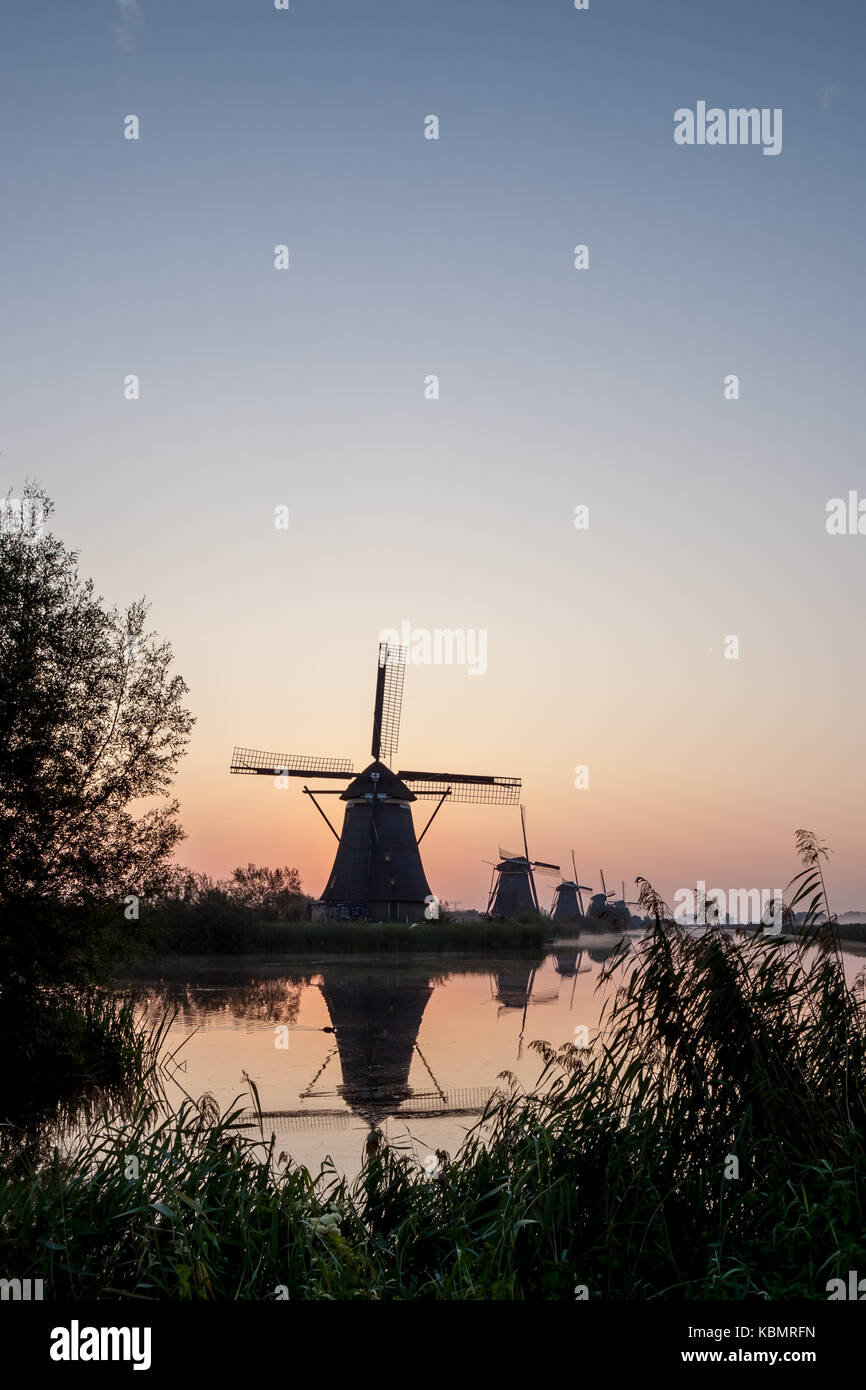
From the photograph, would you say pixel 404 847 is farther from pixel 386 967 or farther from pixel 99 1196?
pixel 99 1196

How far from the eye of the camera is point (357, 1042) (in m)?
18.4

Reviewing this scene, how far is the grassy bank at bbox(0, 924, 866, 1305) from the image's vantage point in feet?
17.6

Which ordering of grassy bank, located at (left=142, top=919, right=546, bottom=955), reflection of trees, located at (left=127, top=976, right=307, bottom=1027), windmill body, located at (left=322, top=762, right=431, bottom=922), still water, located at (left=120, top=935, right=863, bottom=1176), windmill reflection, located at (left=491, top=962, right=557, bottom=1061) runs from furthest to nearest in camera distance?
windmill body, located at (left=322, top=762, right=431, bottom=922) → grassy bank, located at (left=142, top=919, right=546, bottom=955) → windmill reflection, located at (left=491, top=962, right=557, bottom=1061) → reflection of trees, located at (left=127, top=976, right=307, bottom=1027) → still water, located at (left=120, top=935, right=863, bottom=1176)

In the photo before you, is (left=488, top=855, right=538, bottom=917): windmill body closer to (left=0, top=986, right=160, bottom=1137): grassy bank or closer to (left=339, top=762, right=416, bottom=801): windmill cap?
(left=339, top=762, right=416, bottom=801): windmill cap

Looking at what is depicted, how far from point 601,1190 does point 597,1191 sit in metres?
0.05

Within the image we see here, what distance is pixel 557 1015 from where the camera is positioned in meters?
22.8

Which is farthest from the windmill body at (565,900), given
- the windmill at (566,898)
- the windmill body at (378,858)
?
the windmill body at (378,858)

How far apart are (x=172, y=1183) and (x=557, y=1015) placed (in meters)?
18.0

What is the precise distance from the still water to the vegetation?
1.87 metres

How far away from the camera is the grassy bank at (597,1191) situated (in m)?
5.36

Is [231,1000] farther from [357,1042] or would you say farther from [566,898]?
[566,898]

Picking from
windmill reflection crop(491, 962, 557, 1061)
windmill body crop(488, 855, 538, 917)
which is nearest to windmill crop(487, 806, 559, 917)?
windmill body crop(488, 855, 538, 917)
